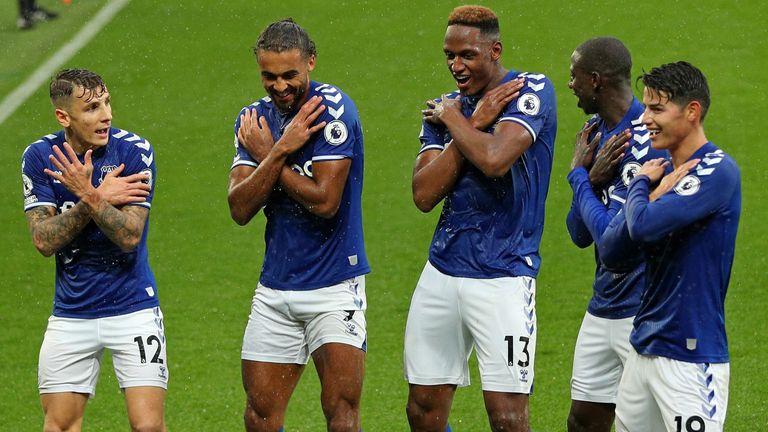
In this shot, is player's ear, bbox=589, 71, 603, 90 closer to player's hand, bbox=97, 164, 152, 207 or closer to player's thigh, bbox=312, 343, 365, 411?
player's thigh, bbox=312, 343, 365, 411

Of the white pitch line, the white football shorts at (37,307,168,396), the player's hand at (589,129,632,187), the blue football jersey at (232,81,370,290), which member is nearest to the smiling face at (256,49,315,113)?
the blue football jersey at (232,81,370,290)

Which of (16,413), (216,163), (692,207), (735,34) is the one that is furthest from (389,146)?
(692,207)

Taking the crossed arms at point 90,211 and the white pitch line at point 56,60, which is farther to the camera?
the white pitch line at point 56,60

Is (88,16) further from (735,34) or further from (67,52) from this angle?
(735,34)

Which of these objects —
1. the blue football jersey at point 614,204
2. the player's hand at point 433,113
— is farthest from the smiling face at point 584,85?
the player's hand at point 433,113

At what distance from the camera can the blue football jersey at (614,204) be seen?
6012mm

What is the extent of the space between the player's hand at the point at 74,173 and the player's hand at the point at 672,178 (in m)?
2.80

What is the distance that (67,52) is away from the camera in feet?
57.8

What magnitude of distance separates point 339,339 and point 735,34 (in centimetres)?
1143

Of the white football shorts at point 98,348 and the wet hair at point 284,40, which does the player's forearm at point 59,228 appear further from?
the wet hair at point 284,40

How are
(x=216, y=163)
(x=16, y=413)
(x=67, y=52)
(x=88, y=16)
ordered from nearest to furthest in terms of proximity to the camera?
(x=16, y=413)
(x=216, y=163)
(x=67, y=52)
(x=88, y=16)

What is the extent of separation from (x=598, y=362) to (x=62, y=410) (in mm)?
2809

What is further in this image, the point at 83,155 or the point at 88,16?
the point at 88,16

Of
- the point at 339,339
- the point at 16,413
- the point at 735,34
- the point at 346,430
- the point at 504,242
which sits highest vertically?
the point at 735,34
